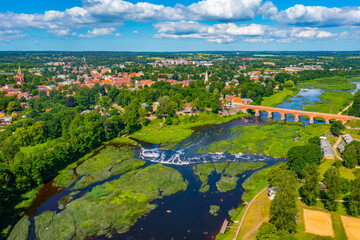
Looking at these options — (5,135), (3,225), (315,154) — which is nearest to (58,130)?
(5,135)

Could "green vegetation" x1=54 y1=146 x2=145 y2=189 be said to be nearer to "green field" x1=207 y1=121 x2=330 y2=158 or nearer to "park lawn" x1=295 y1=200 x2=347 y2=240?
"green field" x1=207 y1=121 x2=330 y2=158

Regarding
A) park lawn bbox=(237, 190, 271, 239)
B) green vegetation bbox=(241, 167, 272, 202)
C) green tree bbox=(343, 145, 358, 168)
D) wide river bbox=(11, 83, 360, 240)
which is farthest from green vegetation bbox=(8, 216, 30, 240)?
green tree bbox=(343, 145, 358, 168)

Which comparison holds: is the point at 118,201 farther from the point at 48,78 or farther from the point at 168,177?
the point at 48,78

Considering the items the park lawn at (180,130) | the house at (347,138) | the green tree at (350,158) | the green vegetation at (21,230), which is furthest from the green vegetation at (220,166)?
the green vegetation at (21,230)

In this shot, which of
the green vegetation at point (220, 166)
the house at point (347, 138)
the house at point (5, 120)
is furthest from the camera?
the house at point (5, 120)

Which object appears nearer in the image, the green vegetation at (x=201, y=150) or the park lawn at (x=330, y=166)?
the park lawn at (x=330, y=166)

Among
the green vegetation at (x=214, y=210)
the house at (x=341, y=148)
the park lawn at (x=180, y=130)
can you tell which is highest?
the house at (x=341, y=148)

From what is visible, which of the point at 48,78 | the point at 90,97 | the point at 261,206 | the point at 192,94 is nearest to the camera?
the point at 261,206

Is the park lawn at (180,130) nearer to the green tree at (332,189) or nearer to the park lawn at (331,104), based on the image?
the park lawn at (331,104)
